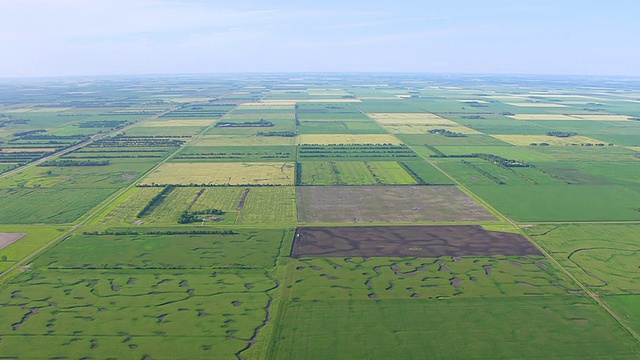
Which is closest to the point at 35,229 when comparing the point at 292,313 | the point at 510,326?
the point at 292,313

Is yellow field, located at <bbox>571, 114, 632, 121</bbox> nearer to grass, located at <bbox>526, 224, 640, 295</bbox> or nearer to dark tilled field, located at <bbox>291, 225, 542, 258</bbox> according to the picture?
grass, located at <bbox>526, 224, 640, 295</bbox>

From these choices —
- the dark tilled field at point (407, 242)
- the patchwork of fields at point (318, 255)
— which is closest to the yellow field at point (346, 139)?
the patchwork of fields at point (318, 255)

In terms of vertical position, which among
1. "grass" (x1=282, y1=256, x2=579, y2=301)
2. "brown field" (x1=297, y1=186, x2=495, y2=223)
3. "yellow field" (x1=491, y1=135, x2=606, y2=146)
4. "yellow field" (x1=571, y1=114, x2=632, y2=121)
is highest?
"yellow field" (x1=571, y1=114, x2=632, y2=121)

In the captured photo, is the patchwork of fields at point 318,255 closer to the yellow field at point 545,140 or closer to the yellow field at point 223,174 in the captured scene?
the yellow field at point 223,174

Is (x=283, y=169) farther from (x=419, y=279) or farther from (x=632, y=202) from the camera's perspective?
(x=632, y=202)

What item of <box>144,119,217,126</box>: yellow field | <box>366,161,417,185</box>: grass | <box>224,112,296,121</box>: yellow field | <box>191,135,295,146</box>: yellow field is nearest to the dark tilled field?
<box>366,161,417,185</box>: grass

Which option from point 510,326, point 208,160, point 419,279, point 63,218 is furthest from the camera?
point 208,160
